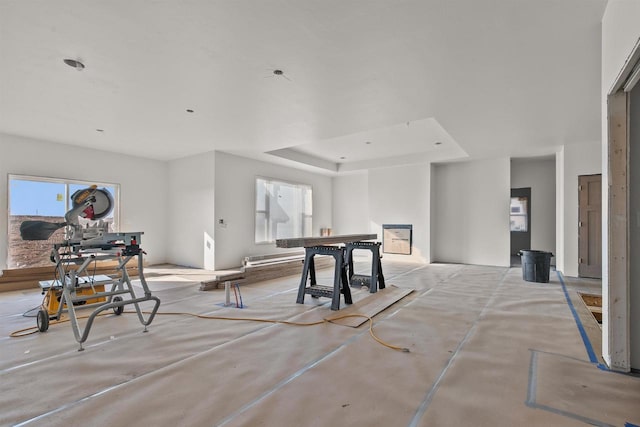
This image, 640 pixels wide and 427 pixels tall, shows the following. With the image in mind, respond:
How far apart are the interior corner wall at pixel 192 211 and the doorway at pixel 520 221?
8349 mm

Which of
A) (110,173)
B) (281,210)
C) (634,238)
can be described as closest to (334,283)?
(634,238)

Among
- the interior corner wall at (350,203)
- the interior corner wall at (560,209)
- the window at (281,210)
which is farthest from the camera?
the interior corner wall at (350,203)

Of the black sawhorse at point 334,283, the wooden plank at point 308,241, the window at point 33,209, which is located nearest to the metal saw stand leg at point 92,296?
the wooden plank at point 308,241

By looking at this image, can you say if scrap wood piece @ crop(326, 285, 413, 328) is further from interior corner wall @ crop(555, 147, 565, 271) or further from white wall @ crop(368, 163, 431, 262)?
interior corner wall @ crop(555, 147, 565, 271)

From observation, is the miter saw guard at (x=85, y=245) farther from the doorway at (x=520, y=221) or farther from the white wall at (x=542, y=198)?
the doorway at (x=520, y=221)

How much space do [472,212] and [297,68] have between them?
643 centimetres

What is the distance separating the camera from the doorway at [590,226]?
587 centimetres

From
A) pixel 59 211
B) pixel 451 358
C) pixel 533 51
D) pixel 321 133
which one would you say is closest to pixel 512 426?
pixel 451 358

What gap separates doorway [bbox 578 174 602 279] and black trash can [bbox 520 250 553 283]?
115 cm

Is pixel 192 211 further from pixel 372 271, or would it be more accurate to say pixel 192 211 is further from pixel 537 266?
pixel 537 266

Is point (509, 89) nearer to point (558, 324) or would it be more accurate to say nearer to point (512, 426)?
point (558, 324)

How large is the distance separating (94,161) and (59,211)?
126cm

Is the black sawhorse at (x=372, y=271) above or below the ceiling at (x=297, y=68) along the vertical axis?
A: below

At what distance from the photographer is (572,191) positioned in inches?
241
